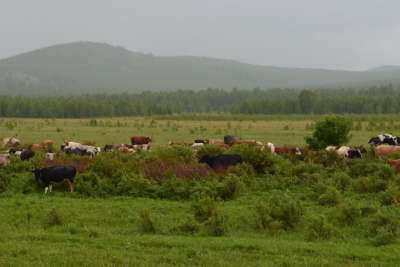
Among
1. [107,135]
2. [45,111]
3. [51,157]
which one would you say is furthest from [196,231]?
[45,111]

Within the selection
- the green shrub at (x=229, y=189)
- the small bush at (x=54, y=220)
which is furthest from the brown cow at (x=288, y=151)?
the small bush at (x=54, y=220)

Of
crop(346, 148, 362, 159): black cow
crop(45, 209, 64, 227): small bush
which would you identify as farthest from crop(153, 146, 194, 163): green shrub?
crop(45, 209, 64, 227): small bush

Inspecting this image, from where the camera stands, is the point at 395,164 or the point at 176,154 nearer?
the point at 395,164

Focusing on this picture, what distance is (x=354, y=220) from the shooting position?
1236 cm

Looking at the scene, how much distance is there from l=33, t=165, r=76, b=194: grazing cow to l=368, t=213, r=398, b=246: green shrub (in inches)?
308

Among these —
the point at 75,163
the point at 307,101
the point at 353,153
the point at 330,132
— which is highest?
the point at 307,101

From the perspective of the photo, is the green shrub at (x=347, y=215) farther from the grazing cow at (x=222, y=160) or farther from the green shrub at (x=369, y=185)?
the grazing cow at (x=222, y=160)

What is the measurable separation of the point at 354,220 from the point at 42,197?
7.59 metres

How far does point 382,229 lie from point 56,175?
28.0 feet

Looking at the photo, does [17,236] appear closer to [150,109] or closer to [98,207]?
[98,207]

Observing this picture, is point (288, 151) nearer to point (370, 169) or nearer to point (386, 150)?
point (386, 150)

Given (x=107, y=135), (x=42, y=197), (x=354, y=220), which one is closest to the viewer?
(x=354, y=220)

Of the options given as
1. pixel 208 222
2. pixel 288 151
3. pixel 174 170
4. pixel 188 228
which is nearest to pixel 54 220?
pixel 188 228

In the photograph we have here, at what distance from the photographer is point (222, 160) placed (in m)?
18.5
